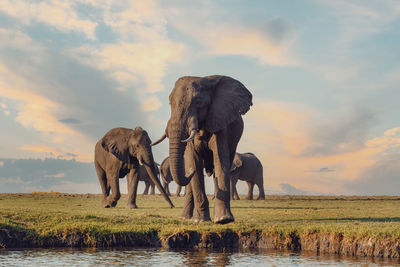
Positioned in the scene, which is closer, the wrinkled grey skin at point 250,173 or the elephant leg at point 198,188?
the elephant leg at point 198,188

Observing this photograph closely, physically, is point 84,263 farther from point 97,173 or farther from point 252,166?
point 252,166

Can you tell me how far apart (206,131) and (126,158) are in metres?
11.5

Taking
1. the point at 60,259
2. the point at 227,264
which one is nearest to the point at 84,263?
the point at 60,259

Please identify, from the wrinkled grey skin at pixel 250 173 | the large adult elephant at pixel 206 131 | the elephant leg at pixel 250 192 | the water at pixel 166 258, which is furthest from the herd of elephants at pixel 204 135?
the elephant leg at pixel 250 192

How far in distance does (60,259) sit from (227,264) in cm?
345

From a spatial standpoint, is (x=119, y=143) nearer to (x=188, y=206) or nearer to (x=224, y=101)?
(x=188, y=206)

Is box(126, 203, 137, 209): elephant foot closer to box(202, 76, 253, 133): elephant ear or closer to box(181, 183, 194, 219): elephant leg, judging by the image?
box(181, 183, 194, 219): elephant leg

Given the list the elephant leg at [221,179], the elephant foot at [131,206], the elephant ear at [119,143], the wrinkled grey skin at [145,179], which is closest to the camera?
the elephant leg at [221,179]

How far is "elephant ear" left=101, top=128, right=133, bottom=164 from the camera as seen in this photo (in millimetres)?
26500

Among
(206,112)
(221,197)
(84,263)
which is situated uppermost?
(206,112)

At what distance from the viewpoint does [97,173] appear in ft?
97.6

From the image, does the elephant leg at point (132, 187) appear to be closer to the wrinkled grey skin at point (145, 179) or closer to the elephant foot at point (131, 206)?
the elephant foot at point (131, 206)

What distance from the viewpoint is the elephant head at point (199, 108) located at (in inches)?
569

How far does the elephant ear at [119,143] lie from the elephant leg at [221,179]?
37.8ft
